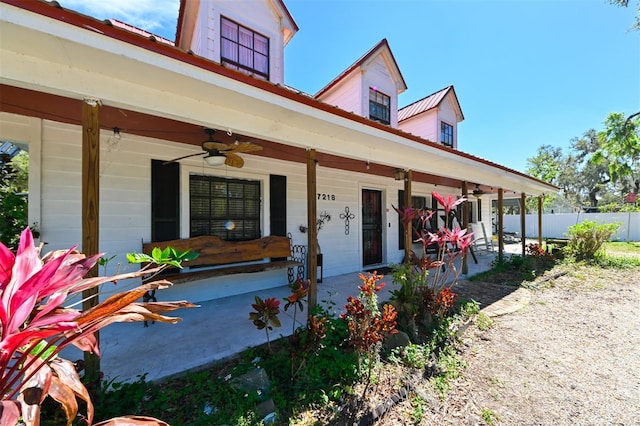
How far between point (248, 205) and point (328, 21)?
5.54 m

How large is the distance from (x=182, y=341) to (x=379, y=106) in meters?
7.23

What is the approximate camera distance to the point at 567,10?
7562mm

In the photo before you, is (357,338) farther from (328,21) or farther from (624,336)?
(328,21)

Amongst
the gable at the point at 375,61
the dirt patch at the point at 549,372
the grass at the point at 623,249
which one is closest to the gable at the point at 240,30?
the gable at the point at 375,61

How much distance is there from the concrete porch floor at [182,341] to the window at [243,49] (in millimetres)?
4297

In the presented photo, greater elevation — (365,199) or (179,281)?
(365,199)

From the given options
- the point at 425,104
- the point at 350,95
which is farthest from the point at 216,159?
the point at 425,104

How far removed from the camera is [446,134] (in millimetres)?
9734

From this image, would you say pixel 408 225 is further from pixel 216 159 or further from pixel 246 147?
pixel 216 159

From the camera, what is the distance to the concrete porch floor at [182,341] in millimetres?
2480

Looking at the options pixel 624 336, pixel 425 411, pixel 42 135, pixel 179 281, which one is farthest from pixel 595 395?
pixel 42 135

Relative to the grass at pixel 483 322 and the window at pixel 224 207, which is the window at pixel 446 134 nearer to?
the grass at pixel 483 322

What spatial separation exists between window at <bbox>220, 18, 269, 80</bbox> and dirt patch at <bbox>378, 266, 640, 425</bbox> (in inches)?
226

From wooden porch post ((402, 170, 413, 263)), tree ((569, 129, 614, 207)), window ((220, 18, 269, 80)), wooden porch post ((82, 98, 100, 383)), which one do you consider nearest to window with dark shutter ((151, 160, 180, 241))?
wooden porch post ((82, 98, 100, 383))
